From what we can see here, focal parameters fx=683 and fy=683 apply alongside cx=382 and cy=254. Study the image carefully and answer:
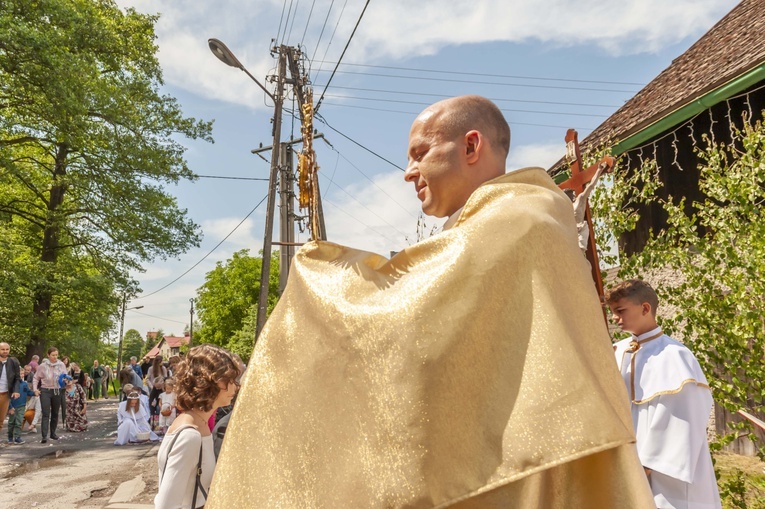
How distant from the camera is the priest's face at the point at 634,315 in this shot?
4031mm

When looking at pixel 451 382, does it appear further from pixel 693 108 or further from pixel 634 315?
pixel 693 108

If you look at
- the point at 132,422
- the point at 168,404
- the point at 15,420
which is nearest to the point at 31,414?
the point at 15,420

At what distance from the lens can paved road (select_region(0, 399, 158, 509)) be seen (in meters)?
8.51

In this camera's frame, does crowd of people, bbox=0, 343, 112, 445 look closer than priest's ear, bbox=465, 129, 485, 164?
No

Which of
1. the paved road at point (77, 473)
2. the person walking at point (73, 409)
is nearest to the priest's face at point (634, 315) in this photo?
the paved road at point (77, 473)

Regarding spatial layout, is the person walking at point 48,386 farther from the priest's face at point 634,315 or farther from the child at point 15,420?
the priest's face at point 634,315

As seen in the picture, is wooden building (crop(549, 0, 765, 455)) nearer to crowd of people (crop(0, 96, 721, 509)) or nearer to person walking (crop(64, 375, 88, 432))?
crowd of people (crop(0, 96, 721, 509))

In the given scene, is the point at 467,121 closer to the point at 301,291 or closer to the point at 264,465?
the point at 301,291

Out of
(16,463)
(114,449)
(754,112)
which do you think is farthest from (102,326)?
(754,112)

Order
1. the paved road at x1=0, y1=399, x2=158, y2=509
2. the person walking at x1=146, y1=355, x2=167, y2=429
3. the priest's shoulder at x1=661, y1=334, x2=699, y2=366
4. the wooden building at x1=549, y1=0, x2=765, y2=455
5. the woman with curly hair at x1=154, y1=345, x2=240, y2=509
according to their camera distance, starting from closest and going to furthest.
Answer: the woman with curly hair at x1=154, y1=345, x2=240, y2=509
the priest's shoulder at x1=661, y1=334, x2=699, y2=366
the wooden building at x1=549, y1=0, x2=765, y2=455
the paved road at x1=0, y1=399, x2=158, y2=509
the person walking at x1=146, y1=355, x2=167, y2=429

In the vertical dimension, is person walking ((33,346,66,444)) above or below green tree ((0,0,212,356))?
below

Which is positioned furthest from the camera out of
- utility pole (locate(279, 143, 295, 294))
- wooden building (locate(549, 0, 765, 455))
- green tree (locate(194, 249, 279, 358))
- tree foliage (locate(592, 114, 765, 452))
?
green tree (locate(194, 249, 279, 358))

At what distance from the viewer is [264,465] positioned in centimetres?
134

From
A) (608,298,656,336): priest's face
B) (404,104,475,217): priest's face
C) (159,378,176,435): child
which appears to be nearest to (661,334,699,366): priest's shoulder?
(608,298,656,336): priest's face
